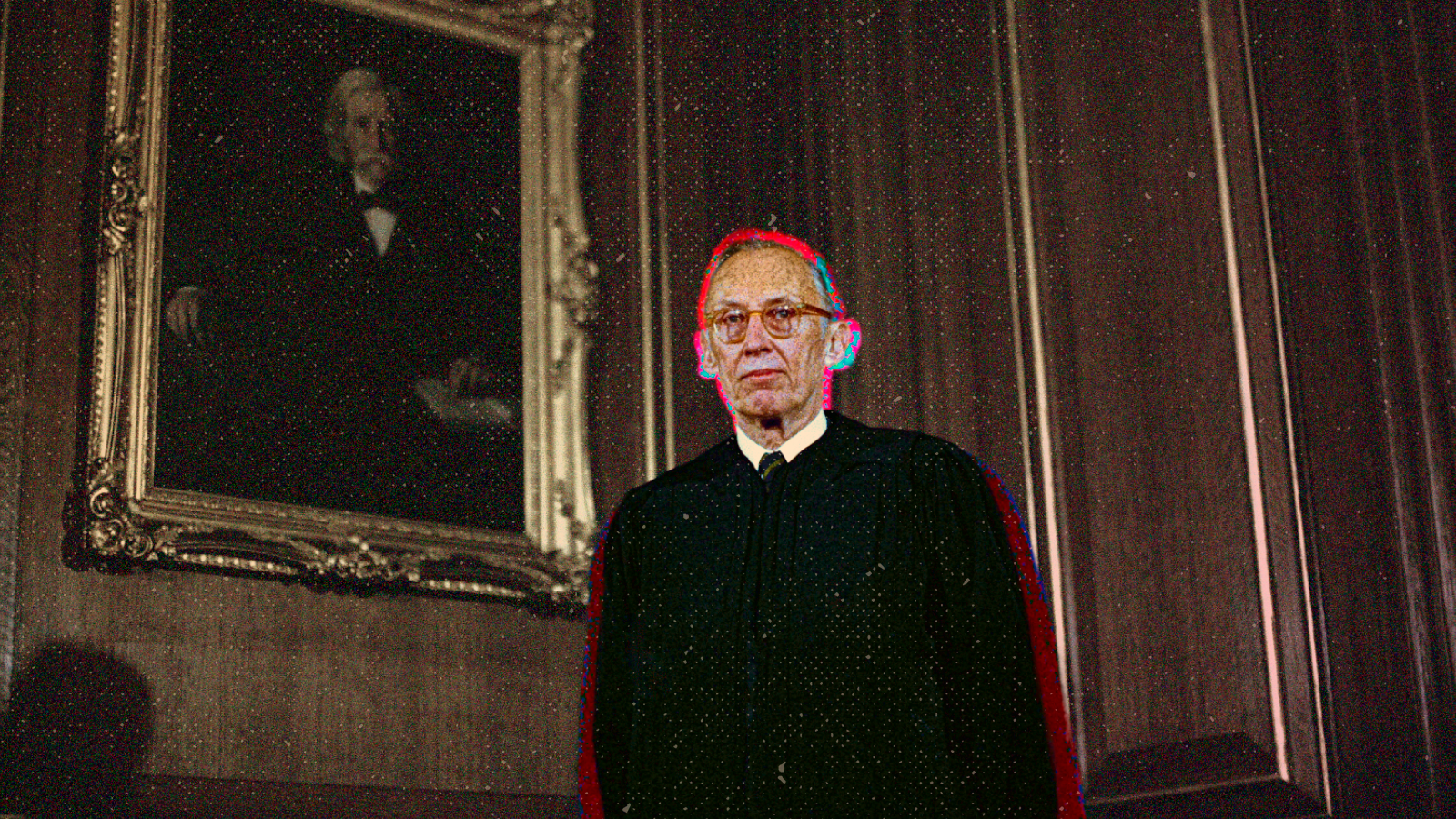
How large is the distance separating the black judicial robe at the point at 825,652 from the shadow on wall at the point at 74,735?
1.22 metres

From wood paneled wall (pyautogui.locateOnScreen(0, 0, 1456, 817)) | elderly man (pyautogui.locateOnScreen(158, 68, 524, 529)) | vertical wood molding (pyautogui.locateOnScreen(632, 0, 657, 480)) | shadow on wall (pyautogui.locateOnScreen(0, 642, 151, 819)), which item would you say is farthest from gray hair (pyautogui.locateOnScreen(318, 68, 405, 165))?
shadow on wall (pyautogui.locateOnScreen(0, 642, 151, 819))

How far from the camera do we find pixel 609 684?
2.51 metres

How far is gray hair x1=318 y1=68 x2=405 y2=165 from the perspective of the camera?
155 inches

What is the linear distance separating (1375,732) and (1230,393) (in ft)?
2.32

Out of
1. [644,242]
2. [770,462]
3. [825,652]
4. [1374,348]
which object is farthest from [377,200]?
[1374,348]

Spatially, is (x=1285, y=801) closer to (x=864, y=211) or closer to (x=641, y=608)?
(x=641, y=608)

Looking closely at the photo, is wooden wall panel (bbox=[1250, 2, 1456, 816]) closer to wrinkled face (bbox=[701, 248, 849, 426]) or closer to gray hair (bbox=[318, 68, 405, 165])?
wrinkled face (bbox=[701, 248, 849, 426])

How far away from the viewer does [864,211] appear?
4.32 meters

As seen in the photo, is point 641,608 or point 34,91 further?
point 34,91

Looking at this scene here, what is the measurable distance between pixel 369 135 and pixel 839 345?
6.00 ft

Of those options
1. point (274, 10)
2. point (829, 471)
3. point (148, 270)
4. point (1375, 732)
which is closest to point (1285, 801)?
point (1375, 732)

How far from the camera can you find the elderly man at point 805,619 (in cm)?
227

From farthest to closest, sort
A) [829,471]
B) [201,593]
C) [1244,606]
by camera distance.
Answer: [201,593], [1244,606], [829,471]

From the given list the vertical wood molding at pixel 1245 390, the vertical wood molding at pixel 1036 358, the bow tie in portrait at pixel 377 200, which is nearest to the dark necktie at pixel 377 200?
the bow tie in portrait at pixel 377 200
